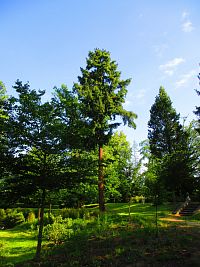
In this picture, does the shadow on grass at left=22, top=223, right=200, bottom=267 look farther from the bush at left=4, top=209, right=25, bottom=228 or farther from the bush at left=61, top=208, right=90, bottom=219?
the bush at left=4, top=209, right=25, bottom=228

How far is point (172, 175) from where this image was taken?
2372 cm

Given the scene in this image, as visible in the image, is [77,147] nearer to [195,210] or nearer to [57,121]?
[57,121]

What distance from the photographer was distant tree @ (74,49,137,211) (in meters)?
22.2

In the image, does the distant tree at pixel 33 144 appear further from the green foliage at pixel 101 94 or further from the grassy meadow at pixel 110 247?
the green foliage at pixel 101 94

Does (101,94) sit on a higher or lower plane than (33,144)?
higher

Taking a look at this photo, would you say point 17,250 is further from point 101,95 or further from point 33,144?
point 101,95

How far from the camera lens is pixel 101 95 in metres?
22.7

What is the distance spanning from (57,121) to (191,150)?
2188cm

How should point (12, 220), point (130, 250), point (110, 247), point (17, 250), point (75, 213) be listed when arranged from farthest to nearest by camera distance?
point (12, 220) → point (75, 213) → point (17, 250) → point (110, 247) → point (130, 250)

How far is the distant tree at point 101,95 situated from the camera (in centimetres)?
2222

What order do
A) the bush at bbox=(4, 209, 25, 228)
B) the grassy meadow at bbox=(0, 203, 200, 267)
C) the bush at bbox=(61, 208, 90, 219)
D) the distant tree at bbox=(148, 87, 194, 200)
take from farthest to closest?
1. the distant tree at bbox=(148, 87, 194, 200)
2. the bush at bbox=(4, 209, 25, 228)
3. the bush at bbox=(61, 208, 90, 219)
4. the grassy meadow at bbox=(0, 203, 200, 267)

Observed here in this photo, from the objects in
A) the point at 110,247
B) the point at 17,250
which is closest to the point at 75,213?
the point at 17,250

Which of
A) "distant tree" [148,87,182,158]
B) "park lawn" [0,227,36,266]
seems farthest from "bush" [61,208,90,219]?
"distant tree" [148,87,182,158]

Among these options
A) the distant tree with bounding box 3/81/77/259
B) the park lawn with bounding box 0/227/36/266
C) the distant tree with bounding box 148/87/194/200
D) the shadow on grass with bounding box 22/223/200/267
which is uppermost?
the distant tree with bounding box 148/87/194/200
